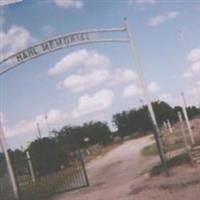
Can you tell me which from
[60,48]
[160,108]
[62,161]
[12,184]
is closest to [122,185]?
[12,184]

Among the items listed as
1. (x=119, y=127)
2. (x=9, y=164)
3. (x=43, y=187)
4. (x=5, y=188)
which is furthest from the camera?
(x=119, y=127)

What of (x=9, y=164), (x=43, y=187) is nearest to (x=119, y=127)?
(x=43, y=187)

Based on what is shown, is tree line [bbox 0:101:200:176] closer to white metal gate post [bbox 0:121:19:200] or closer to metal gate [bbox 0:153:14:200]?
metal gate [bbox 0:153:14:200]

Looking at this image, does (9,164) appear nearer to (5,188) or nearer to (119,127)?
(5,188)

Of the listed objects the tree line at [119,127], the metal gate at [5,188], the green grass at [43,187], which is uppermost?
the tree line at [119,127]

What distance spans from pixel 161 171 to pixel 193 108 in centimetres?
7486

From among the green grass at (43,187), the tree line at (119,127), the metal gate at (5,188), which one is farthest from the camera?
the tree line at (119,127)

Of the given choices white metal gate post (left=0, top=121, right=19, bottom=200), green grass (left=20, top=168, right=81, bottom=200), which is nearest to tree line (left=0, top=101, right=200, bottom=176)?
green grass (left=20, top=168, right=81, bottom=200)

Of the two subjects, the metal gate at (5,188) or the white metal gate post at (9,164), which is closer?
the white metal gate post at (9,164)

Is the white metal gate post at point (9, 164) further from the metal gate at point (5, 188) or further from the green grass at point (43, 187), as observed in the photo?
the green grass at point (43, 187)

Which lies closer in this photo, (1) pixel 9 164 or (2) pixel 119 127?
(1) pixel 9 164

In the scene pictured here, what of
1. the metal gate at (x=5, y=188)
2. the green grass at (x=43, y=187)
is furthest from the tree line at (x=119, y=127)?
the metal gate at (x=5, y=188)

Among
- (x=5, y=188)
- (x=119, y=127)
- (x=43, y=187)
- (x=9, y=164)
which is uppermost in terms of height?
(x=119, y=127)

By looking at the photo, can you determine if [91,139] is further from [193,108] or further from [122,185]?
[122,185]
